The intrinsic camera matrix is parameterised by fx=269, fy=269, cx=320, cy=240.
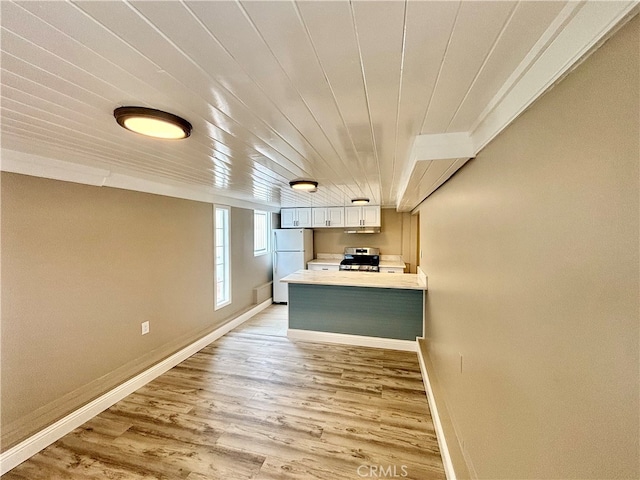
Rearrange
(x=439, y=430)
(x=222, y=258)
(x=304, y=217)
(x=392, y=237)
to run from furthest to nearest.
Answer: (x=392, y=237) < (x=304, y=217) < (x=222, y=258) < (x=439, y=430)

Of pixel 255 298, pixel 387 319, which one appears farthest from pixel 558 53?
pixel 255 298

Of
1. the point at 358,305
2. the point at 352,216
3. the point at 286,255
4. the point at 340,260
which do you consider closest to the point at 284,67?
the point at 358,305

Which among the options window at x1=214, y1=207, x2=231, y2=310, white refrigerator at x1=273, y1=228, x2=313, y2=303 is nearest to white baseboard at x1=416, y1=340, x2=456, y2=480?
window at x1=214, y1=207, x2=231, y2=310

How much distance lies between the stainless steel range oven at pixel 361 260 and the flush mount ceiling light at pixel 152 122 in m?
4.40

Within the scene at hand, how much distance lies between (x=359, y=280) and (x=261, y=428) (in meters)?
2.11

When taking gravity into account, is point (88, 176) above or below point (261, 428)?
above

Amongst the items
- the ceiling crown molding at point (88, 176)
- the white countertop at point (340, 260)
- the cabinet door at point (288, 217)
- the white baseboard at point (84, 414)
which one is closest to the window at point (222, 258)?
the ceiling crown molding at point (88, 176)

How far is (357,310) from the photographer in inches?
147

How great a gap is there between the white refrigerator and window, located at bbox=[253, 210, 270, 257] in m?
0.19

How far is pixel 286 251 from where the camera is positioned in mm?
5672

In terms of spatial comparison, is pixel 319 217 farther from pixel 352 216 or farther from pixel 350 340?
pixel 350 340

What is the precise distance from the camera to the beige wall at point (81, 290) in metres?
1.82

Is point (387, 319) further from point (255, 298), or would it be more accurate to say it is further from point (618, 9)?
point (618, 9)

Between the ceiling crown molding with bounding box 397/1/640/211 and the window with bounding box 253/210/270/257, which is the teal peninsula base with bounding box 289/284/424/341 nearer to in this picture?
the window with bounding box 253/210/270/257
